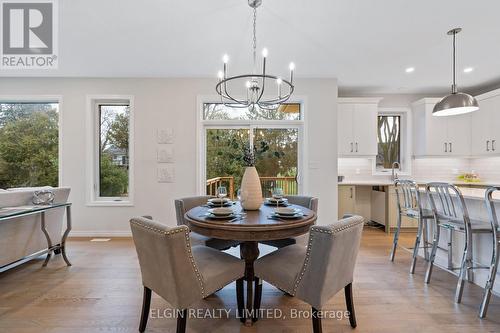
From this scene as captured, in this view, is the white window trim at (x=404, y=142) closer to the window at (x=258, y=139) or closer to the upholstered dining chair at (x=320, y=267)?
the window at (x=258, y=139)

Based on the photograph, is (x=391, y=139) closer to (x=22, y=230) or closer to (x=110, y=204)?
(x=110, y=204)

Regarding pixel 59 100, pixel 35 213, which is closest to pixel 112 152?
pixel 59 100

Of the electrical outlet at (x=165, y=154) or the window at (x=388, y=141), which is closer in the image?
the electrical outlet at (x=165, y=154)

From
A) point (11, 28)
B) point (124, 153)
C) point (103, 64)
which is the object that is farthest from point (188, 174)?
point (11, 28)

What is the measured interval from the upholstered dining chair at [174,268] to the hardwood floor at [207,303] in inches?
17.3

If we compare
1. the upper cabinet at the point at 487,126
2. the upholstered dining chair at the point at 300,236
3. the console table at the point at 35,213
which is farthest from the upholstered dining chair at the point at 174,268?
the upper cabinet at the point at 487,126

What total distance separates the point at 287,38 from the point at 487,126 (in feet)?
13.6

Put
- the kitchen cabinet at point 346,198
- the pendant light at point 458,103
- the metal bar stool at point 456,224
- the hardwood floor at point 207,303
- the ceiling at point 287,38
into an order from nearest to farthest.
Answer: the hardwood floor at point 207,303
the metal bar stool at point 456,224
the ceiling at point 287,38
the pendant light at point 458,103
the kitchen cabinet at point 346,198

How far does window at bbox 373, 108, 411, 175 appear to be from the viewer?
498 centimetres

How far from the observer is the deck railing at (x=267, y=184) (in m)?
4.29

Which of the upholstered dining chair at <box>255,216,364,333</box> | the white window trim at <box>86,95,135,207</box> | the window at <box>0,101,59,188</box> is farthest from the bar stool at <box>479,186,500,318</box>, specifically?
the window at <box>0,101,59,188</box>

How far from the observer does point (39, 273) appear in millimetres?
2691

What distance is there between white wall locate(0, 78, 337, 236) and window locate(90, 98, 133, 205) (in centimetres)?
23

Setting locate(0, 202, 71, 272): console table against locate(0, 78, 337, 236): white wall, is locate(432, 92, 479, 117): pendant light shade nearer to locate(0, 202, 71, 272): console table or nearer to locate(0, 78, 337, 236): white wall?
locate(0, 78, 337, 236): white wall
